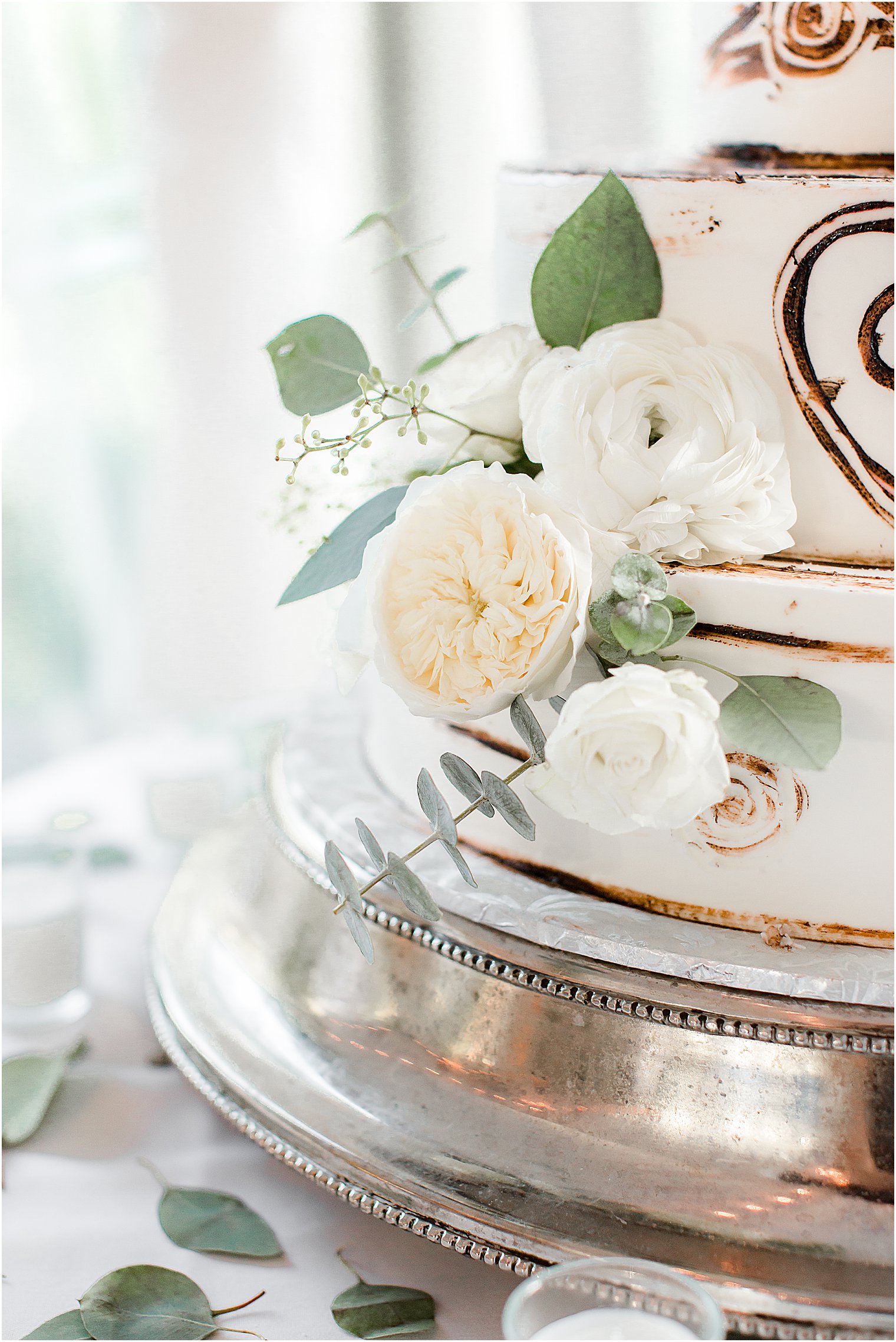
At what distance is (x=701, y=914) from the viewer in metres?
0.70

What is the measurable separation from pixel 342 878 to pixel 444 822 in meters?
0.07

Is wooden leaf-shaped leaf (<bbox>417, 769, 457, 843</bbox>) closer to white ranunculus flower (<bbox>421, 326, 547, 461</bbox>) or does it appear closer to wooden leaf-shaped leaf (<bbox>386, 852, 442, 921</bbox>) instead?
wooden leaf-shaped leaf (<bbox>386, 852, 442, 921</bbox>)

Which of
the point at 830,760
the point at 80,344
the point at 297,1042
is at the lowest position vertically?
the point at 297,1042

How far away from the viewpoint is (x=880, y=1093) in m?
0.60

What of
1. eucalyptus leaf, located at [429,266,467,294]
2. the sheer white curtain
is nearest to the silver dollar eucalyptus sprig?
eucalyptus leaf, located at [429,266,467,294]

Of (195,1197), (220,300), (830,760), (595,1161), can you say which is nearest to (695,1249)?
(595,1161)

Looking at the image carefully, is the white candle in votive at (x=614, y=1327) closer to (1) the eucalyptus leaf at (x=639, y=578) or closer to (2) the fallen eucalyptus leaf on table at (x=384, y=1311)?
(2) the fallen eucalyptus leaf on table at (x=384, y=1311)

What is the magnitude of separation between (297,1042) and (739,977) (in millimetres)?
327

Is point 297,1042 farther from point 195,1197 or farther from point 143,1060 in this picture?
point 143,1060

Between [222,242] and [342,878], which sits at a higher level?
[222,242]

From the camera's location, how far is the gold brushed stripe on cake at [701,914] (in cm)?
67

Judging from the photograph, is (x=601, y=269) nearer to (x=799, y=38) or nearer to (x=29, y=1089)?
(x=799, y=38)

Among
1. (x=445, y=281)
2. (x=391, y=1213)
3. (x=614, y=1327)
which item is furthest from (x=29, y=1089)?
(x=445, y=281)

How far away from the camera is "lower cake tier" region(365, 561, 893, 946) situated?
0.63 meters
